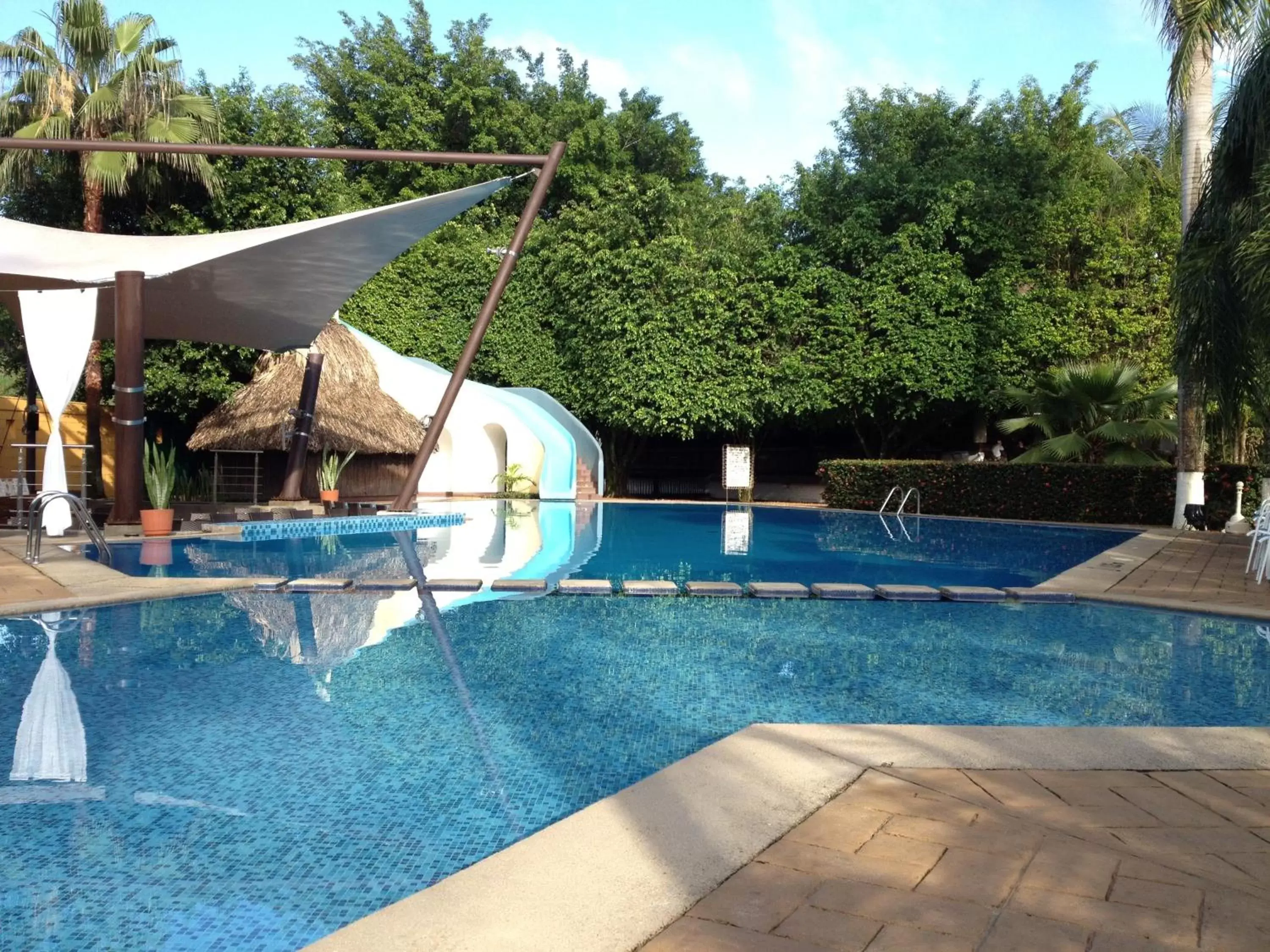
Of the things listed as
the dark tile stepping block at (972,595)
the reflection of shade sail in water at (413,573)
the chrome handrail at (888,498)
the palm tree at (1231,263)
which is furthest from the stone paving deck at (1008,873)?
the chrome handrail at (888,498)

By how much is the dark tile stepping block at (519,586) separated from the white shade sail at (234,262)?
15.8 ft

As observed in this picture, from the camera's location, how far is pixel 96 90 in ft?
53.9

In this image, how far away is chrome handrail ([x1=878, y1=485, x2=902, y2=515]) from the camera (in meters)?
19.2

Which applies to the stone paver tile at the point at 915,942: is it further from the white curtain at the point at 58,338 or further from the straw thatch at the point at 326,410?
the straw thatch at the point at 326,410

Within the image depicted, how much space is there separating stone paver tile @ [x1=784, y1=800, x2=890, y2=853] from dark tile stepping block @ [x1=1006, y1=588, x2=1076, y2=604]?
560 cm

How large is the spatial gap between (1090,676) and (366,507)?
13.1 meters

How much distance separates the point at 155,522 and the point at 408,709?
8661 mm

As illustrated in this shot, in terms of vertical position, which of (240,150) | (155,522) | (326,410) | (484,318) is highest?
(240,150)

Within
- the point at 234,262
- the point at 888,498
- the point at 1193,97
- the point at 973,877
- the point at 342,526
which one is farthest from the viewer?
the point at 888,498

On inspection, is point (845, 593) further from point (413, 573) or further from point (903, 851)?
point (903, 851)

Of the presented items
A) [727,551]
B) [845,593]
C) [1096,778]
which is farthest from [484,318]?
[1096,778]

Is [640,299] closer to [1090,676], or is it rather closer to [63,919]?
[1090,676]

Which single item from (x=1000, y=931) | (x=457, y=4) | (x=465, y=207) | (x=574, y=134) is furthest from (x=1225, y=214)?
(x=457, y=4)

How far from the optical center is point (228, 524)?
43.6 ft
